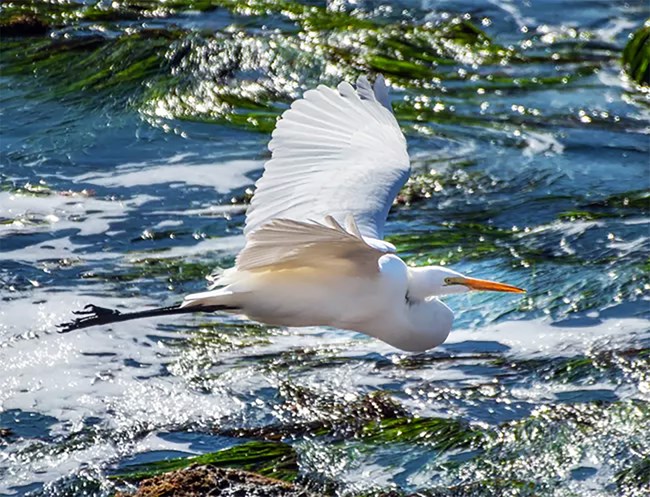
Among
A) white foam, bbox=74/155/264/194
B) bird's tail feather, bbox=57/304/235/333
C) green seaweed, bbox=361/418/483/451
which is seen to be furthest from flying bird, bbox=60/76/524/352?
white foam, bbox=74/155/264/194

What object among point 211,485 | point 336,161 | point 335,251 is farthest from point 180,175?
point 211,485

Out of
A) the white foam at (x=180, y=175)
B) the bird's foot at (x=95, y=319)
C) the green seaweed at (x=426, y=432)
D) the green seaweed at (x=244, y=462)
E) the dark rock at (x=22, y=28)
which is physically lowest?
the green seaweed at (x=426, y=432)

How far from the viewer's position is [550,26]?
1066 cm

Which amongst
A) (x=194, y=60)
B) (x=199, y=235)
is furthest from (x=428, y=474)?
(x=194, y=60)

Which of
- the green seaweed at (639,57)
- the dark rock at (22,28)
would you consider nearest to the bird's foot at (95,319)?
the dark rock at (22,28)

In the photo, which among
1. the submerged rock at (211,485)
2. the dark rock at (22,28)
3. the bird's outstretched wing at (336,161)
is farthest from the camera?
the dark rock at (22,28)

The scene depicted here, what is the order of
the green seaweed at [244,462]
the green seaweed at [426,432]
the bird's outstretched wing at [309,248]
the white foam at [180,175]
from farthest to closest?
the white foam at [180,175], the green seaweed at [426,432], the green seaweed at [244,462], the bird's outstretched wing at [309,248]

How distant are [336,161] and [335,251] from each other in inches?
38.6

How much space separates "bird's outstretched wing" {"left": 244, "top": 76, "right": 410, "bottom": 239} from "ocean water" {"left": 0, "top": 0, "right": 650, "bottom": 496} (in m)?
0.69

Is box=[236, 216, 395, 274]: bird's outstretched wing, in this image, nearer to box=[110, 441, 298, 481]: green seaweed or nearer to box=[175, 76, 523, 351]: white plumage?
box=[175, 76, 523, 351]: white plumage

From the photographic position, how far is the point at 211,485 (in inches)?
158

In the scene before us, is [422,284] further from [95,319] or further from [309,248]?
[95,319]

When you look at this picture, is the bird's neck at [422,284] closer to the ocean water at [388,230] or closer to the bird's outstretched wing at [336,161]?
the bird's outstretched wing at [336,161]

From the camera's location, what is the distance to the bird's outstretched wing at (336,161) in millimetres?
5262
